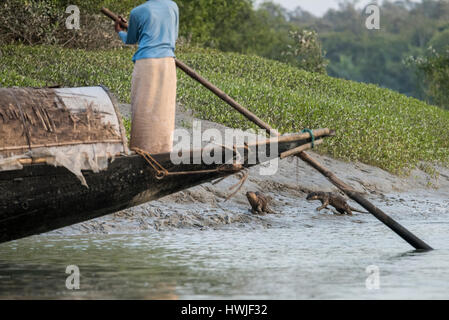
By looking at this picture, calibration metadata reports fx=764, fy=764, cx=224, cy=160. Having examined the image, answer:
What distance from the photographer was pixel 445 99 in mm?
29547

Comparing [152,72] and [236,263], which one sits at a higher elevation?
[152,72]

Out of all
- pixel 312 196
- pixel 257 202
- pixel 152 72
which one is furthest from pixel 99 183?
pixel 312 196

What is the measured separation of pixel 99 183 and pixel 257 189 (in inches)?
214

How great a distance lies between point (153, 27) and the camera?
709cm

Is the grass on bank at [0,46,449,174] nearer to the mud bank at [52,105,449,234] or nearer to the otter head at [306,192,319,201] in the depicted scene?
the mud bank at [52,105,449,234]

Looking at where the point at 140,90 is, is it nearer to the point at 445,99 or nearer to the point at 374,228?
the point at 374,228

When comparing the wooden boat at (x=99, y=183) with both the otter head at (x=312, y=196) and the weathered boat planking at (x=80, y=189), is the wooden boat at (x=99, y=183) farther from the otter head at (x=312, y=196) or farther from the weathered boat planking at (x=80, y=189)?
the otter head at (x=312, y=196)

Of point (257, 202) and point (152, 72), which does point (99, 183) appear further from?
point (257, 202)

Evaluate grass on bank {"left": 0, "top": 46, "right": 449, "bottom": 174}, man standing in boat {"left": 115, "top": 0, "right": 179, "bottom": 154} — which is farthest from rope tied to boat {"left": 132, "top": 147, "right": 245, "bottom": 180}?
grass on bank {"left": 0, "top": 46, "right": 449, "bottom": 174}

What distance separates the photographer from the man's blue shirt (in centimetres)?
707

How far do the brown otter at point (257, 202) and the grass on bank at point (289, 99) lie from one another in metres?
3.81

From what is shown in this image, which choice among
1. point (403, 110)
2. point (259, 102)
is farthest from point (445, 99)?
point (259, 102)

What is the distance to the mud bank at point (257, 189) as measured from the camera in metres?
10.2
